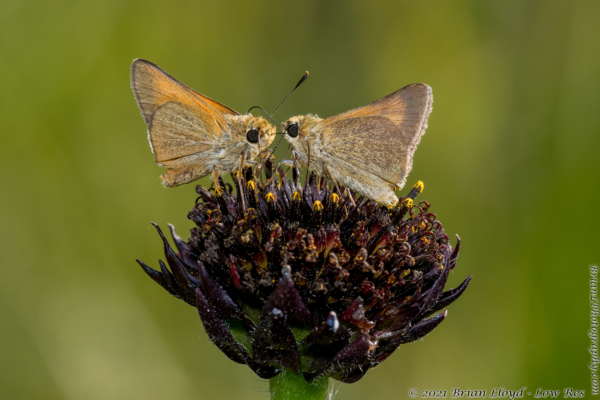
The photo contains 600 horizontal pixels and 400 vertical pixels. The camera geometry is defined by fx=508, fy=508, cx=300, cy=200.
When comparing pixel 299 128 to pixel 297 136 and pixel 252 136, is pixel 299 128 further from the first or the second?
pixel 252 136

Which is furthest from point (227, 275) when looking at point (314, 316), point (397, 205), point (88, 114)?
point (88, 114)

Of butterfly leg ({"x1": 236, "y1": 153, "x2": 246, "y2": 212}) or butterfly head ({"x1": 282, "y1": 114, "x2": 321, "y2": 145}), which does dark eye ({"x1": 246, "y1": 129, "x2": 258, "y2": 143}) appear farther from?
butterfly head ({"x1": 282, "y1": 114, "x2": 321, "y2": 145})

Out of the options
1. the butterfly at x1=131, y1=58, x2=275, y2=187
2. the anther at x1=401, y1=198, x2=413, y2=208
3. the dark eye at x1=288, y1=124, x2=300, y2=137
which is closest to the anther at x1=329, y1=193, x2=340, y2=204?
the anther at x1=401, y1=198, x2=413, y2=208

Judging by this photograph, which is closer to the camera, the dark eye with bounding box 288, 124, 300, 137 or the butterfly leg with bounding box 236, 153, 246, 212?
the butterfly leg with bounding box 236, 153, 246, 212

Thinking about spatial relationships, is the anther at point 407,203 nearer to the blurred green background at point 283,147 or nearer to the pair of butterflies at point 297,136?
the pair of butterflies at point 297,136

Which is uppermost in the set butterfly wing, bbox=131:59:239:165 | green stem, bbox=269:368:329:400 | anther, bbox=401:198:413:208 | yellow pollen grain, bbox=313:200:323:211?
anther, bbox=401:198:413:208

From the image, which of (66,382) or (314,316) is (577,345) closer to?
(314,316)

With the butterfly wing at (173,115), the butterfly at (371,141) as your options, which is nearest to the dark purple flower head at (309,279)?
the butterfly at (371,141)
